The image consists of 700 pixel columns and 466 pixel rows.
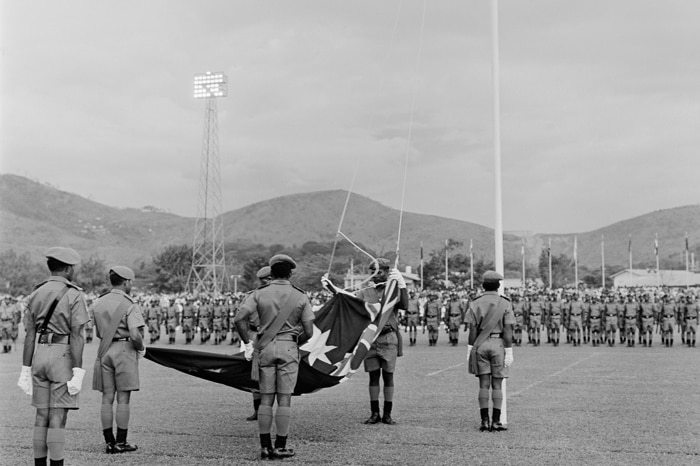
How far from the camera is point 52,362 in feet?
22.0

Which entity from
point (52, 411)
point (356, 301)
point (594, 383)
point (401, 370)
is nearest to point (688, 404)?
point (594, 383)

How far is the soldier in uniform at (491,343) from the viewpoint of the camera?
9.35 metres

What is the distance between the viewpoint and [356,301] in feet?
33.3

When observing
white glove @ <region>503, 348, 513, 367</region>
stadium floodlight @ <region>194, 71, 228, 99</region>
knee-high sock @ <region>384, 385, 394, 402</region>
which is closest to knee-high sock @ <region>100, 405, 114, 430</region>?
knee-high sock @ <region>384, 385, 394, 402</region>

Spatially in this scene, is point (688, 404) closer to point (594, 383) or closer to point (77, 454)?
point (594, 383)

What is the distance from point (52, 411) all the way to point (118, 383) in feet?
5.25

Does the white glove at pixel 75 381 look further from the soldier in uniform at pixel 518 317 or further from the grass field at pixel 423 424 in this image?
the soldier in uniform at pixel 518 317

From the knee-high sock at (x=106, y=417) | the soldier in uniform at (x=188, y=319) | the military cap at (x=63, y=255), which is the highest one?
the military cap at (x=63, y=255)

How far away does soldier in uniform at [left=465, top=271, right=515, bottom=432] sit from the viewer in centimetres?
935

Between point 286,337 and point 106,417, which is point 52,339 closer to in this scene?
point 106,417

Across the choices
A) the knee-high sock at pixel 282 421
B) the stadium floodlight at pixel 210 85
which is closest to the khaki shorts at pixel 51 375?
the knee-high sock at pixel 282 421

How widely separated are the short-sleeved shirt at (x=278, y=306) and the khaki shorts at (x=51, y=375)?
2.01m

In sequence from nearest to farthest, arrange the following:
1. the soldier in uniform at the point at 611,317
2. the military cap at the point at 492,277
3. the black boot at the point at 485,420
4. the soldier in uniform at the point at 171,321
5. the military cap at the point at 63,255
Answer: the military cap at the point at 63,255 < the black boot at the point at 485,420 < the military cap at the point at 492,277 < the soldier in uniform at the point at 611,317 < the soldier in uniform at the point at 171,321

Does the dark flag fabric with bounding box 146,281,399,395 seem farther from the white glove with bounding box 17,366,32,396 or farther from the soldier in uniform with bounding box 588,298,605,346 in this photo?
the soldier in uniform with bounding box 588,298,605,346
